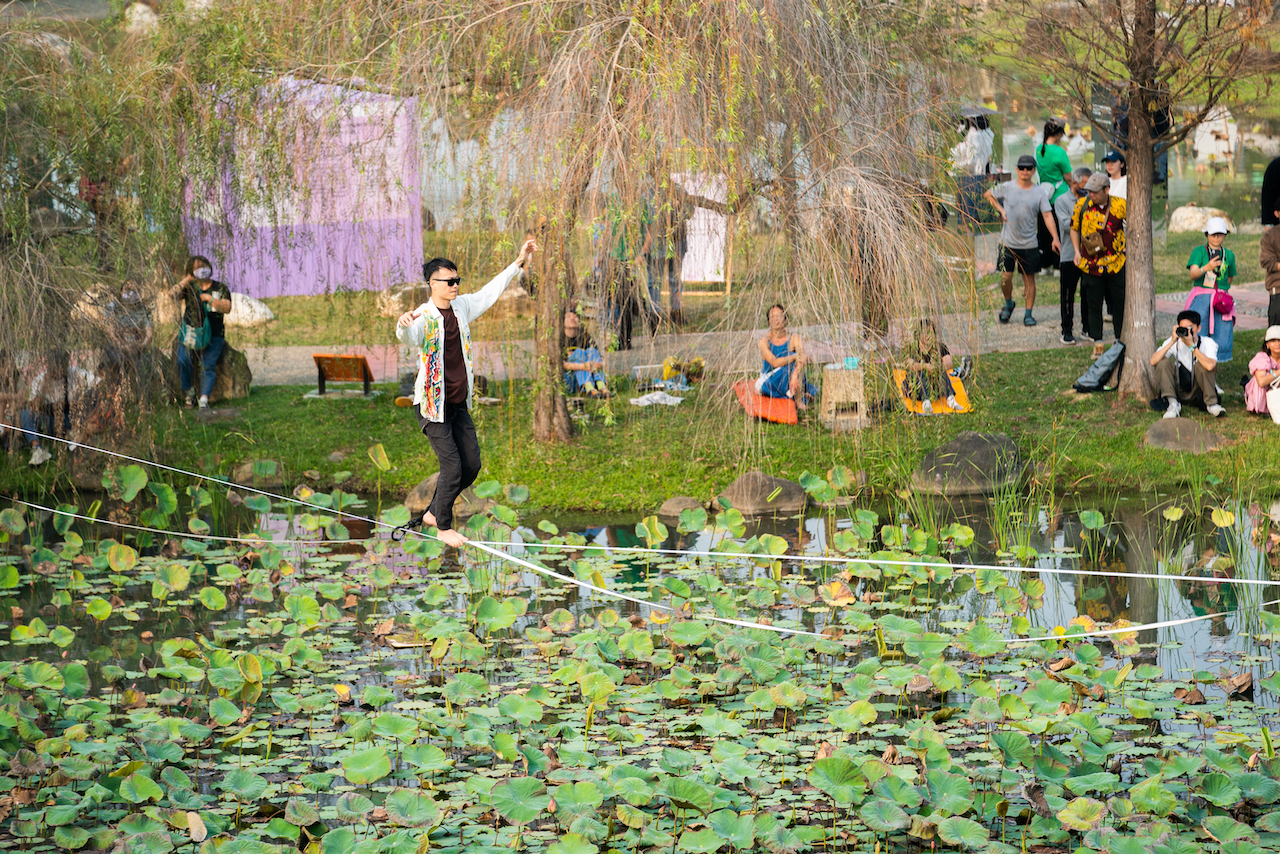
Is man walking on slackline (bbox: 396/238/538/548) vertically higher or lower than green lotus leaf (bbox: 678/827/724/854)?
higher

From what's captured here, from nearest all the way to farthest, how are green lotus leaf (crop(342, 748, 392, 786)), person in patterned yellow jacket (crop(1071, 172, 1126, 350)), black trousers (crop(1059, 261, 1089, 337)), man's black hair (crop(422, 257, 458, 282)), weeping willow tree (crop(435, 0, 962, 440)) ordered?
green lotus leaf (crop(342, 748, 392, 786)) < man's black hair (crop(422, 257, 458, 282)) < weeping willow tree (crop(435, 0, 962, 440)) < person in patterned yellow jacket (crop(1071, 172, 1126, 350)) < black trousers (crop(1059, 261, 1089, 337))

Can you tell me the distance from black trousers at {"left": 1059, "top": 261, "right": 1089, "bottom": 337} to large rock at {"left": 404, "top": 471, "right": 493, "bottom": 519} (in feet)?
20.0

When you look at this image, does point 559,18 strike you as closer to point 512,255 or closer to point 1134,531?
point 512,255

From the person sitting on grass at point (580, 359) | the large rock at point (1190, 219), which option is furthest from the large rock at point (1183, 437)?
the large rock at point (1190, 219)

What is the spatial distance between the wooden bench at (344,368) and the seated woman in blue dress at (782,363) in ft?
12.8

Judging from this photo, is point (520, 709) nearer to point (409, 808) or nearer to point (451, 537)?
point (409, 808)

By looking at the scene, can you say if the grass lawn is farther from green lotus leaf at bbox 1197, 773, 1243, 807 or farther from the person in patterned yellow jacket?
green lotus leaf at bbox 1197, 773, 1243, 807

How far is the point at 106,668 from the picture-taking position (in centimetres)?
641

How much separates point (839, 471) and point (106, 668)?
439cm

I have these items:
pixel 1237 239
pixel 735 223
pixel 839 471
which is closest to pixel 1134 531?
pixel 839 471

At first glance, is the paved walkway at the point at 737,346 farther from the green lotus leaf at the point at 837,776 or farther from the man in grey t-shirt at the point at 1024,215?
the green lotus leaf at the point at 837,776

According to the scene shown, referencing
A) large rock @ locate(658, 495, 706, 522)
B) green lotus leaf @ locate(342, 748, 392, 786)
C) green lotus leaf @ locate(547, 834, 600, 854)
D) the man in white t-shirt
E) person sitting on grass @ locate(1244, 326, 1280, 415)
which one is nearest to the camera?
green lotus leaf @ locate(547, 834, 600, 854)

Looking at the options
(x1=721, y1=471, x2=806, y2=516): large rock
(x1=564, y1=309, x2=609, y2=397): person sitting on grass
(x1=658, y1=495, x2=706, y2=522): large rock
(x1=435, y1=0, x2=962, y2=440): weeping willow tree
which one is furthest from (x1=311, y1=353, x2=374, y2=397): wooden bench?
(x1=721, y1=471, x2=806, y2=516): large rock

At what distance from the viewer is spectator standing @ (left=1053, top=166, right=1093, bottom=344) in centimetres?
1308
